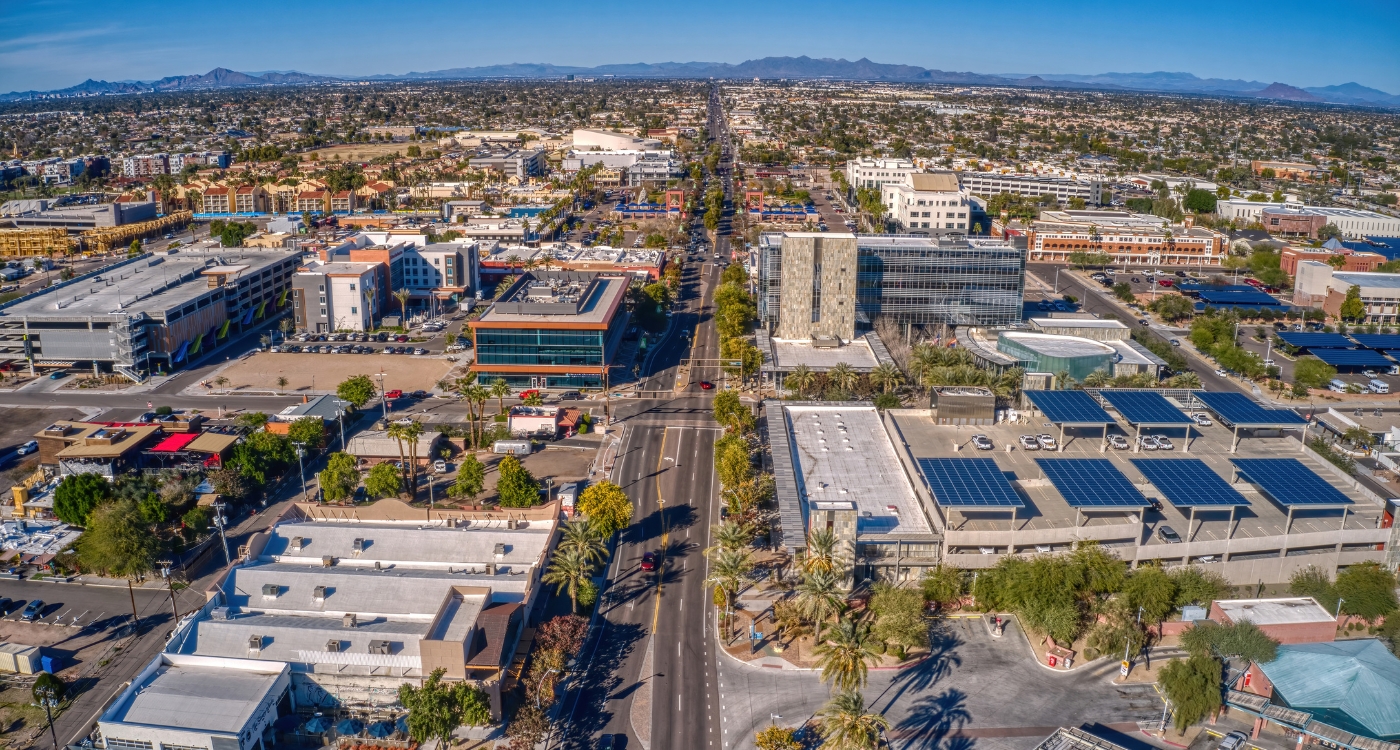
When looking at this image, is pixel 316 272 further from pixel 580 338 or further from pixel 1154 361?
pixel 1154 361

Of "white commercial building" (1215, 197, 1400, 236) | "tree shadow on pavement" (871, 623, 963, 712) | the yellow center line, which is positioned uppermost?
"white commercial building" (1215, 197, 1400, 236)

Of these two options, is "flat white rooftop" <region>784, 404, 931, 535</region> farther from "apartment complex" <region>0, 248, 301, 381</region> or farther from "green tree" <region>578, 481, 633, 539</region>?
"apartment complex" <region>0, 248, 301, 381</region>

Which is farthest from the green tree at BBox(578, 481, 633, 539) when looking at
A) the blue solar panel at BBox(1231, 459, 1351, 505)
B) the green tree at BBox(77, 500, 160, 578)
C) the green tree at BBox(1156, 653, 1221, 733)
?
the blue solar panel at BBox(1231, 459, 1351, 505)

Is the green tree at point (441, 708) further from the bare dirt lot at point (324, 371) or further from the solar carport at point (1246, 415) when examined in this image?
the solar carport at point (1246, 415)

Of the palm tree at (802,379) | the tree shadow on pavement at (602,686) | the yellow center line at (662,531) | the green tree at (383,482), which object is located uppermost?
the palm tree at (802,379)

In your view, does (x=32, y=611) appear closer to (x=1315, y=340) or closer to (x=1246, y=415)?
(x=1246, y=415)

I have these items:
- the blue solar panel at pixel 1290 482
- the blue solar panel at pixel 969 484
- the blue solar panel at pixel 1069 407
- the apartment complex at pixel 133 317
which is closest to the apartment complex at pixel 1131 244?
the blue solar panel at pixel 1069 407
